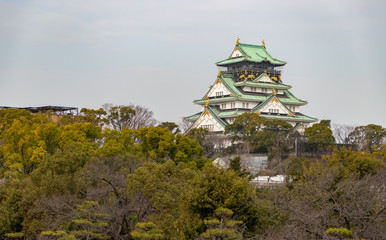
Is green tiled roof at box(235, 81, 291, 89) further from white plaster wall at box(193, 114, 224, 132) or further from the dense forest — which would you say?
the dense forest

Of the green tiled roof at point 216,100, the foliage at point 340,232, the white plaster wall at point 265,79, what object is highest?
the white plaster wall at point 265,79

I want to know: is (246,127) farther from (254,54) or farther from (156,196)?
(156,196)

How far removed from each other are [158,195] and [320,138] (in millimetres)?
38096

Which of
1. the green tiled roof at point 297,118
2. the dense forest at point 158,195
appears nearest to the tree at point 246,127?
the green tiled roof at point 297,118

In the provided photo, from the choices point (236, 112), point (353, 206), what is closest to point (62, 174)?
point (353, 206)

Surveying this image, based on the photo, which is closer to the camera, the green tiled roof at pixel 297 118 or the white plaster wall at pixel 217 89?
the green tiled roof at pixel 297 118

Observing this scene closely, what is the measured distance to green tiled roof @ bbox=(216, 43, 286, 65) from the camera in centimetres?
8044

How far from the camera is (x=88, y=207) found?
1088 inches

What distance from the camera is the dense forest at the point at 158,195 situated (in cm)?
2072

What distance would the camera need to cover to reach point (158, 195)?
2658cm

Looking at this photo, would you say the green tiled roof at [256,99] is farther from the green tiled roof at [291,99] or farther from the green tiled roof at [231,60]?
the green tiled roof at [231,60]

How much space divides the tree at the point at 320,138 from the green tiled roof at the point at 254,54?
1926cm

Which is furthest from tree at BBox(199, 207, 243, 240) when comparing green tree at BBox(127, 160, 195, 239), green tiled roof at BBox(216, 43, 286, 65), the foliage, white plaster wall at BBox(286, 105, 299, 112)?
green tiled roof at BBox(216, 43, 286, 65)

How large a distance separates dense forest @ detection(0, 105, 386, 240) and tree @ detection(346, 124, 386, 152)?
22.6 m
